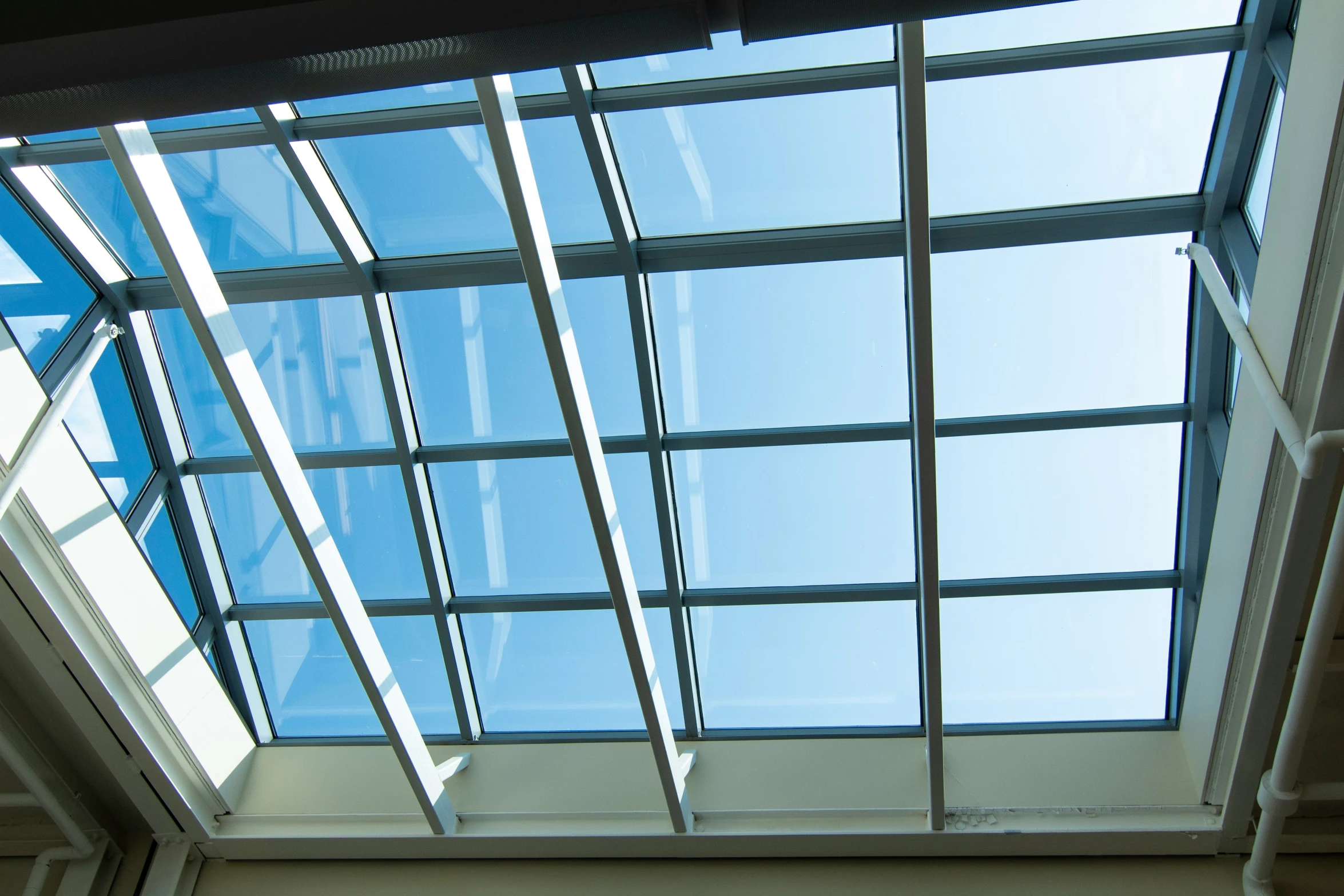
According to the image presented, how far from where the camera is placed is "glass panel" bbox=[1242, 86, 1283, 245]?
7.83m

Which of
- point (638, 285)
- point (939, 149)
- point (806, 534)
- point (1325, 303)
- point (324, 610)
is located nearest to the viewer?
point (1325, 303)

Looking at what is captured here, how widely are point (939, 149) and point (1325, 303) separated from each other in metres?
3.52

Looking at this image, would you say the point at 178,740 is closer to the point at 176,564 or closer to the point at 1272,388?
the point at 176,564

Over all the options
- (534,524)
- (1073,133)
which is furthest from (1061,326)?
(534,524)

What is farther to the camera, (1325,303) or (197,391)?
(197,391)

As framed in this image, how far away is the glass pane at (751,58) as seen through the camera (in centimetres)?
819

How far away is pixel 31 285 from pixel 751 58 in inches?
306

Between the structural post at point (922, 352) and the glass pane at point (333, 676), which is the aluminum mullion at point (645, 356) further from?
the glass pane at point (333, 676)

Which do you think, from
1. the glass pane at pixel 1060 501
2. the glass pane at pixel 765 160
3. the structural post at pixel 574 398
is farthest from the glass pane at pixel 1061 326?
the structural post at pixel 574 398

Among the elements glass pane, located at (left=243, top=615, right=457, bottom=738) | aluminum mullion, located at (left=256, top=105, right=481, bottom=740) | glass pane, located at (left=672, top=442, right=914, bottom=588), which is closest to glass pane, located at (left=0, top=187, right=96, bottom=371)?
aluminum mullion, located at (left=256, top=105, right=481, bottom=740)

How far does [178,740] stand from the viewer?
10969 mm

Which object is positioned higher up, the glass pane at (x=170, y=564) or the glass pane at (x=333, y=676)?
the glass pane at (x=170, y=564)

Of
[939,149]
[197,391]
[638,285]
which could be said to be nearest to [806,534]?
[638,285]

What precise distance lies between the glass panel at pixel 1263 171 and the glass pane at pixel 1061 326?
589mm
